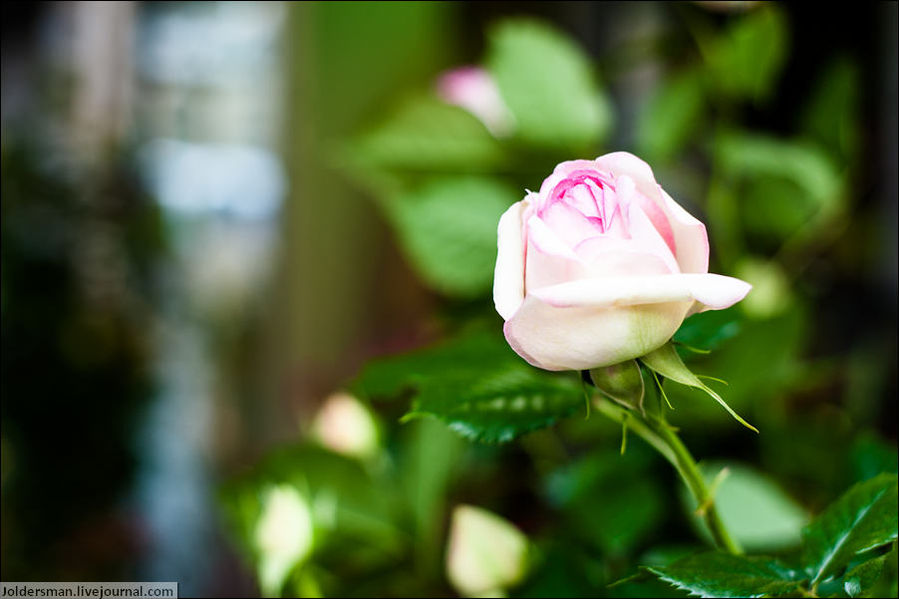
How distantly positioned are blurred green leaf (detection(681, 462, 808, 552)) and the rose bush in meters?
0.18

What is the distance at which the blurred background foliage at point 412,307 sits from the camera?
0.91 ft

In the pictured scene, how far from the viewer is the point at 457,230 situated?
0.31 m

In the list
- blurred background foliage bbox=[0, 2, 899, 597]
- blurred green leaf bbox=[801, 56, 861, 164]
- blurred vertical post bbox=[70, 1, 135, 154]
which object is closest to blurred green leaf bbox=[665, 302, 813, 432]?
blurred background foliage bbox=[0, 2, 899, 597]

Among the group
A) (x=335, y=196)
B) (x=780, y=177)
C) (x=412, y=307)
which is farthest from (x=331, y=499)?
(x=335, y=196)

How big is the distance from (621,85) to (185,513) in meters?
0.99

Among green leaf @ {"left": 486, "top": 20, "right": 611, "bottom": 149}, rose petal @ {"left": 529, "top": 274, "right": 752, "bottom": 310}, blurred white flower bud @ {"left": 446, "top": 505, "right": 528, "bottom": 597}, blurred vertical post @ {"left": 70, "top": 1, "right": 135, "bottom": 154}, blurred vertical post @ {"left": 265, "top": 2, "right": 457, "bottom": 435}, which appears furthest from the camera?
blurred vertical post @ {"left": 70, "top": 1, "right": 135, "bottom": 154}

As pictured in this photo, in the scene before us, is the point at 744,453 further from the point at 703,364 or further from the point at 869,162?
the point at 869,162

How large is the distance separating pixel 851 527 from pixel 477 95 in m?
0.29

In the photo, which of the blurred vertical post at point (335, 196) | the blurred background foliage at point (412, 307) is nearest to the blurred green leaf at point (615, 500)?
the blurred background foliage at point (412, 307)

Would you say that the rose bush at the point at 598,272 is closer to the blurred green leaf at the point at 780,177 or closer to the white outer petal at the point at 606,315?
the white outer petal at the point at 606,315

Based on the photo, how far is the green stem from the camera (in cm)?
14

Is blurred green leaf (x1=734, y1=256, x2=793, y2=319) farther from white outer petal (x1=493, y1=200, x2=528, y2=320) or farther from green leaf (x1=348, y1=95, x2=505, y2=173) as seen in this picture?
white outer petal (x1=493, y1=200, x2=528, y2=320)

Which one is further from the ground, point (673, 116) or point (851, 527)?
point (673, 116)

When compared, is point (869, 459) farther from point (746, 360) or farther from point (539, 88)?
point (539, 88)
